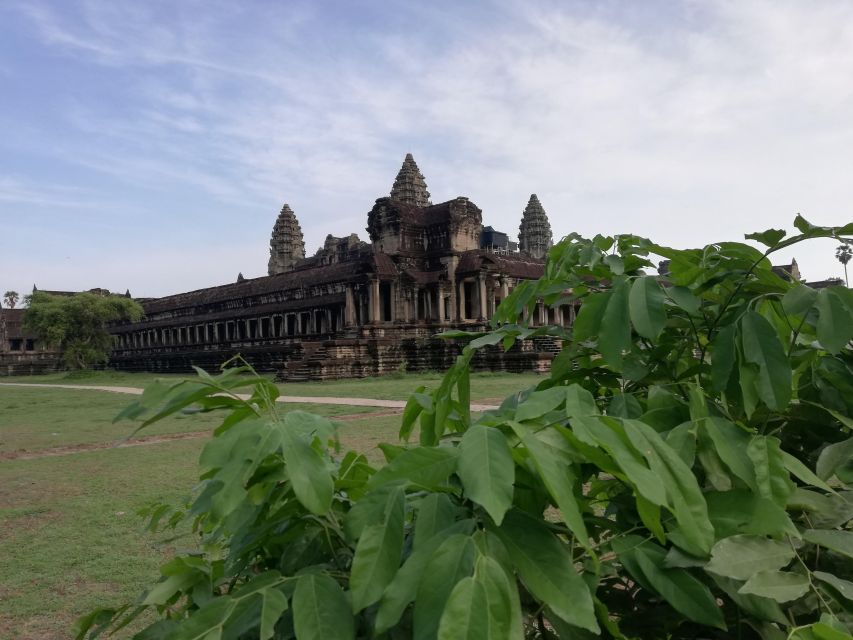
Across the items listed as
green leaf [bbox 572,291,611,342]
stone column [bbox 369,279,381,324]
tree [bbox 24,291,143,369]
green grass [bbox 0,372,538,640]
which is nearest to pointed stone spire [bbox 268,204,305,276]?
tree [bbox 24,291,143,369]

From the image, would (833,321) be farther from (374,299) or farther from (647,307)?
(374,299)

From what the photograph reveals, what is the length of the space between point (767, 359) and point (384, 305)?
3541 centimetres

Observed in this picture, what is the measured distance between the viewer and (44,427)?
1429cm

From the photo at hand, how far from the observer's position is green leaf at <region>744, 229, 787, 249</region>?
4.63 feet

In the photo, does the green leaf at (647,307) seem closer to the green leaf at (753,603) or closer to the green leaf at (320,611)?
the green leaf at (753,603)

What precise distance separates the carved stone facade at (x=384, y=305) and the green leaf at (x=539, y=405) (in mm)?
26548

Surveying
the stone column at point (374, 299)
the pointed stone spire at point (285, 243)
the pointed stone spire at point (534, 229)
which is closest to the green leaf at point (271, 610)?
the stone column at point (374, 299)

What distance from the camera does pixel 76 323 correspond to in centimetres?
4319

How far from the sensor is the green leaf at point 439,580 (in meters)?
0.85

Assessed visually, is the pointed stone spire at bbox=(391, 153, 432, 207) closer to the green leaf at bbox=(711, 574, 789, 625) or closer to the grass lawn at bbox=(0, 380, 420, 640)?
the grass lawn at bbox=(0, 380, 420, 640)

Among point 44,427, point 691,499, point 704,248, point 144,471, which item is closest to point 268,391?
point 691,499

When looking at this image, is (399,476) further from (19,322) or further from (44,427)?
(19,322)

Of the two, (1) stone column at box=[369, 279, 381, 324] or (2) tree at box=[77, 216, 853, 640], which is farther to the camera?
(1) stone column at box=[369, 279, 381, 324]

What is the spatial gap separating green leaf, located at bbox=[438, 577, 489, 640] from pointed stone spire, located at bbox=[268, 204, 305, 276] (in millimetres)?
60310
